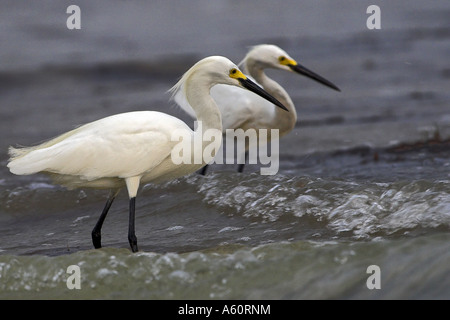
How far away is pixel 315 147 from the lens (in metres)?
9.77

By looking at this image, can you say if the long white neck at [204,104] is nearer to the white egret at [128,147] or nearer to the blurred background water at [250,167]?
the white egret at [128,147]

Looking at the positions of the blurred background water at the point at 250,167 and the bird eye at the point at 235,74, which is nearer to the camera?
the blurred background water at the point at 250,167

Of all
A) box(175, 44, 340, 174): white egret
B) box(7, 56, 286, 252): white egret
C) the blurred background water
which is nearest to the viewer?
the blurred background water

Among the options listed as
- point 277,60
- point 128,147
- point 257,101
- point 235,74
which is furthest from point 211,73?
point 277,60

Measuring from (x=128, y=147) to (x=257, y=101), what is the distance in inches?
110

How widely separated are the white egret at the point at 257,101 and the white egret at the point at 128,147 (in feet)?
6.60

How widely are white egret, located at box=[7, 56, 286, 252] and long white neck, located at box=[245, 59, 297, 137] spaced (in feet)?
8.17

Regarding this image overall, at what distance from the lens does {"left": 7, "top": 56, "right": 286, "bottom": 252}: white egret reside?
18.5 feet

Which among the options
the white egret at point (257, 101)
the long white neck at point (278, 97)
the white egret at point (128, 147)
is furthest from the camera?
the long white neck at point (278, 97)

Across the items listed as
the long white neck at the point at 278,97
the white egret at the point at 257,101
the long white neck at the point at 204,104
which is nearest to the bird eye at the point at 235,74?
the long white neck at the point at 204,104

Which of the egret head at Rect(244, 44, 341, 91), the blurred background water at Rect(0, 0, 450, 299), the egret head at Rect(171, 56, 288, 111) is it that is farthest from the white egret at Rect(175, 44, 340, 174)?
the egret head at Rect(171, 56, 288, 111)

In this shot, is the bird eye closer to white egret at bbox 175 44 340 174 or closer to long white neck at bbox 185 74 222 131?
long white neck at bbox 185 74 222 131

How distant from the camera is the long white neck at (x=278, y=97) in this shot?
329 inches
